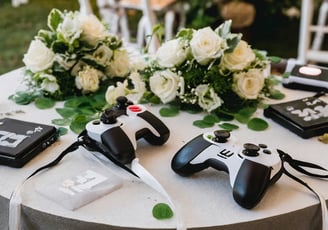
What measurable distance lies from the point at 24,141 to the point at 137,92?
1.03 ft

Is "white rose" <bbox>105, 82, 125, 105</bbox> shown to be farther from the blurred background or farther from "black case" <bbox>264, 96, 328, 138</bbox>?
the blurred background

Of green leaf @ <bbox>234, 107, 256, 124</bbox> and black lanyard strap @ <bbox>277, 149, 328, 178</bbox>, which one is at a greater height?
black lanyard strap @ <bbox>277, 149, 328, 178</bbox>

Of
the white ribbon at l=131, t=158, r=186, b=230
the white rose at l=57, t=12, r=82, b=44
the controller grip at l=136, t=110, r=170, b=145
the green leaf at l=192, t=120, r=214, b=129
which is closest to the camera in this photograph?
the white ribbon at l=131, t=158, r=186, b=230

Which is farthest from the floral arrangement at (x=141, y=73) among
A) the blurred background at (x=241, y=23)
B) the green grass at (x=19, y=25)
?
the green grass at (x=19, y=25)

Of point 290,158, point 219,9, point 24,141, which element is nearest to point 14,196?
point 24,141

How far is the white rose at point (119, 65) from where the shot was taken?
1303mm

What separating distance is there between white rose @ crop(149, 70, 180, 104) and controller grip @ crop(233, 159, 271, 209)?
0.37 m

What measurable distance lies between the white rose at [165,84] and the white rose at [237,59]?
109mm

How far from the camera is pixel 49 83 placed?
125 cm

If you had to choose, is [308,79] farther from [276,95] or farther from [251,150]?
[251,150]

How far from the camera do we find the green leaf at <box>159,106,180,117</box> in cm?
119

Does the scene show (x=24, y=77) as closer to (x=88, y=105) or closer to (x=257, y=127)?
(x=88, y=105)

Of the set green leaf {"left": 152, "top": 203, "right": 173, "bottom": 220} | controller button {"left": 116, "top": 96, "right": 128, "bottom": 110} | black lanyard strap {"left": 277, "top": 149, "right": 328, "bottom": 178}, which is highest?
controller button {"left": 116, "top": 96, "right": 128, "bottom": 110}

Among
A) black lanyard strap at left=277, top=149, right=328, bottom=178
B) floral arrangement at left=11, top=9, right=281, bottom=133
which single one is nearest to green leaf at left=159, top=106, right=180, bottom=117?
floral arrangement at left=11, top=9, right=281, bottom=133
